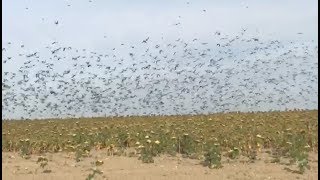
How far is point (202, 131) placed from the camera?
48.3 ft

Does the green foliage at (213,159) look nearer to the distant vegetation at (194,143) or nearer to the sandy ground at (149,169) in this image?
the distant vegetation at (194,143)

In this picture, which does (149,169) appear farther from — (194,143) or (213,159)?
(194,143)

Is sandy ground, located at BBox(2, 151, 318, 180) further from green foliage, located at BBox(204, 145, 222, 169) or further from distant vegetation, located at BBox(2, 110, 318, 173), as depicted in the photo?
distant vegetation, located at BBox(2, 110, 318, 173)

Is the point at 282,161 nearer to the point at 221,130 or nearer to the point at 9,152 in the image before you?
the point at 221,130

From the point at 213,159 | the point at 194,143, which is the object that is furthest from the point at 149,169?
the point at 194,143

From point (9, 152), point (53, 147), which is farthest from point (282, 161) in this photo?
point (9, 152)

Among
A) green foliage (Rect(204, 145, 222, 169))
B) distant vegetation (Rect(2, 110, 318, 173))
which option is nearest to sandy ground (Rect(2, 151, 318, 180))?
green foliage (Rect(204, 145, 222, 169))

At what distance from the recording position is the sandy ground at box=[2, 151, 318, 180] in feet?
32.3

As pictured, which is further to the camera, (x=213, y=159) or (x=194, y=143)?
(x=194, y=143)

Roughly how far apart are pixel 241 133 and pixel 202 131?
122 centimetres

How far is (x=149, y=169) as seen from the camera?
10.5 metres

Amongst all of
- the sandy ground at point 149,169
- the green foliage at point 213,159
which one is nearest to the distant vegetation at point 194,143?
the green foliage at point 213,159

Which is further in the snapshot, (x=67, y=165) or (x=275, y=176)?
(x=67, y=165)

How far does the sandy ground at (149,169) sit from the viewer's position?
984cm
